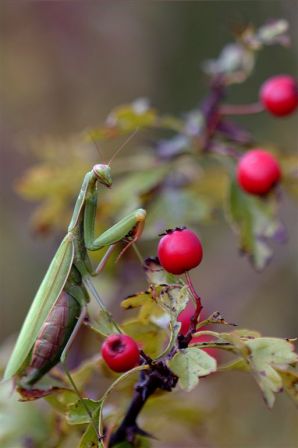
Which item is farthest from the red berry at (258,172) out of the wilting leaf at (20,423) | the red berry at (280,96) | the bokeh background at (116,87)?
the bokeh background at (116,87)

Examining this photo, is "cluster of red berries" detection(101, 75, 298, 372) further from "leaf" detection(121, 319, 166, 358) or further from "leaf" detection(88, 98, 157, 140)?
"leaf" detection(88, 98, 157, 140)

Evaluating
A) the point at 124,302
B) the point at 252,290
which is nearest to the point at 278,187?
the point at 124,302

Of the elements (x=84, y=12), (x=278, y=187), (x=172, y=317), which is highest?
(x=84, y=12)

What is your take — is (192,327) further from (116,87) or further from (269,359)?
(116,87)

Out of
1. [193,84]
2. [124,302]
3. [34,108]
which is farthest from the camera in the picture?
[193,84]

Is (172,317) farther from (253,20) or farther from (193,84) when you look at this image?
(193,84)
